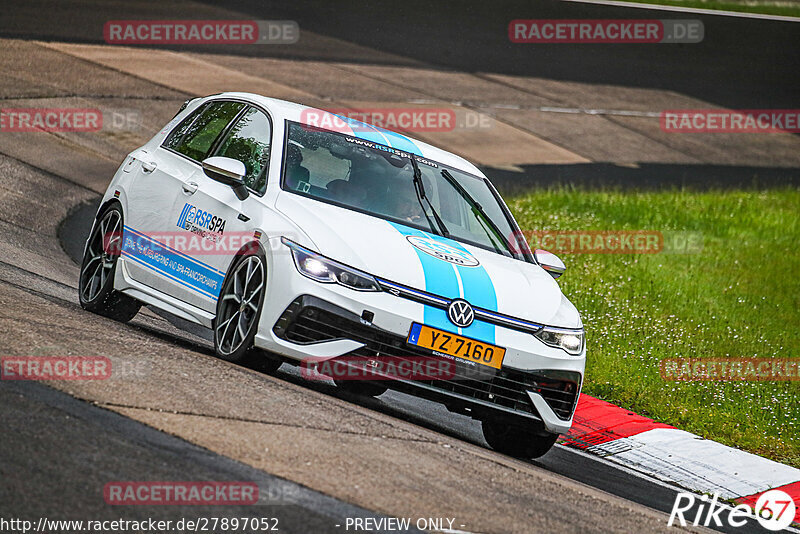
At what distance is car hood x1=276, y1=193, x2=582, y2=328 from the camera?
23.1 feet

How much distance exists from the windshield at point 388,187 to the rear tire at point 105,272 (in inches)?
66.1

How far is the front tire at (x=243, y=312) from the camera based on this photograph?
23.6 feet

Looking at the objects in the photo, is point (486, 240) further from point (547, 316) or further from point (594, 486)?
point (594, 486)

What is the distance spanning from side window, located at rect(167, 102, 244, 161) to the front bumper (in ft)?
5.99

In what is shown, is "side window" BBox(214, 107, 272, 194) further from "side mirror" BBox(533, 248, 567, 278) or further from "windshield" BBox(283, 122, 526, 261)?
"side mirror" BBox(533, 248, 567, 278)

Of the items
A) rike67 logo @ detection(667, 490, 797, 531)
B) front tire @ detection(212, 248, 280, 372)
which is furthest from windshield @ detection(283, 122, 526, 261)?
rike67 logo @ detection(667, 490, 797, 531)

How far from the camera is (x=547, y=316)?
742 centimetres

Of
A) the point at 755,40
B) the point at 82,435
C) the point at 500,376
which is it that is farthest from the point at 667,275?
the point at 755,40

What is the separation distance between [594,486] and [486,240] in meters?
1.84

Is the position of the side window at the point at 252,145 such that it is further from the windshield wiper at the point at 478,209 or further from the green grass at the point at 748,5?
the green grass at the point at 748,5

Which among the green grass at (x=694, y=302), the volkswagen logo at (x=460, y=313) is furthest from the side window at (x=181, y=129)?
the green grass at (x=694, y=302)

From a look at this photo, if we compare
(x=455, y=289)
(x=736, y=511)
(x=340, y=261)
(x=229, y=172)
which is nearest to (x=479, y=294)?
(x=455, y=289)

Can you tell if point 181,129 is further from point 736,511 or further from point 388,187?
point 736,511

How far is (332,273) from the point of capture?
6.96m
